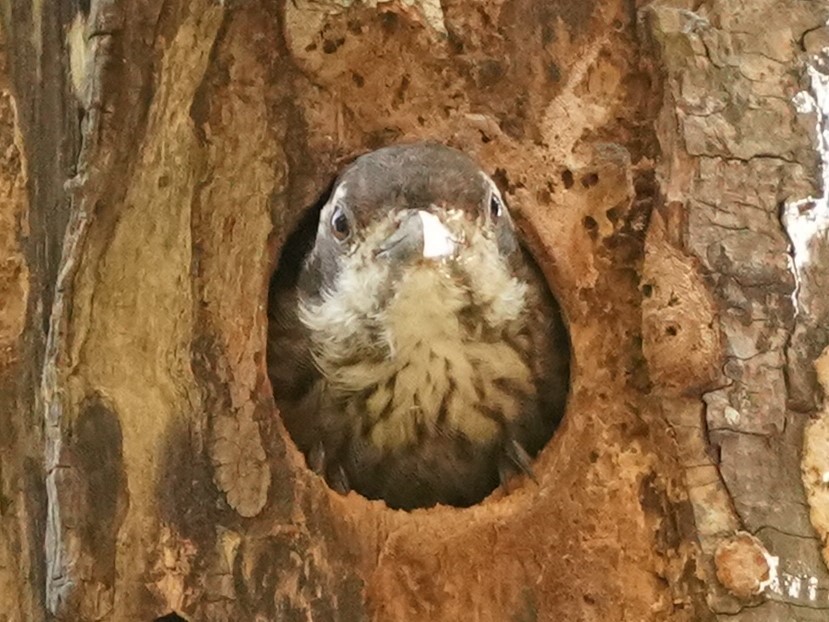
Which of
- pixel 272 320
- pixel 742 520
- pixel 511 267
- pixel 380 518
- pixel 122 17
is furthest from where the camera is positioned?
pixel 272 320

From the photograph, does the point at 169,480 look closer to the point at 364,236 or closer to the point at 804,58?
the point at 364,236

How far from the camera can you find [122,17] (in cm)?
212

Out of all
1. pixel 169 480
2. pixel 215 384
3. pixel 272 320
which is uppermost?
pixel 272 320

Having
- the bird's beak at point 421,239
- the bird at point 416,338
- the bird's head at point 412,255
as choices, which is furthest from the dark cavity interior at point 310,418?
the bird's beak at point 421,239

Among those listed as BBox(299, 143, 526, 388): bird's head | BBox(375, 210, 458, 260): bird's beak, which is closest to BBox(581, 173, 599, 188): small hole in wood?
BBox(299, 143, 526, 388): bird's head

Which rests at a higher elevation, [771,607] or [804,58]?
[804,58]

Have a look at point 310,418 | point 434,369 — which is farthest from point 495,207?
point 310,418

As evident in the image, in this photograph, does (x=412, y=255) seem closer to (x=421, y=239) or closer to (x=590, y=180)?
(x=421, y=239)

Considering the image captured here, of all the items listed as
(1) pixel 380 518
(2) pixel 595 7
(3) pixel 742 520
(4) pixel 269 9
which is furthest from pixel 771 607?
(4) pixel 269 9

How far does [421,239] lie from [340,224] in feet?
1.08

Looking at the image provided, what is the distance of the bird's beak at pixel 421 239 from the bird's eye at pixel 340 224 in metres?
0.15

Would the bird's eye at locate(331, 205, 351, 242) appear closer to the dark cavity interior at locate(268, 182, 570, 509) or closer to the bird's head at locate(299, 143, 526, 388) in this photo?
the bird's head at locate(299, 143, 526, 388)

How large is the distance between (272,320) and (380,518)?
2.26ft

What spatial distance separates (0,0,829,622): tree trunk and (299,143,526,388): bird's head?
0.37 ft
